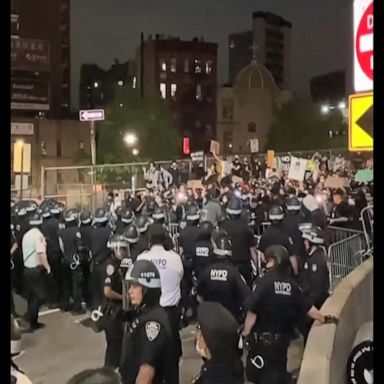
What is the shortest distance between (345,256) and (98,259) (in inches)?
31.3

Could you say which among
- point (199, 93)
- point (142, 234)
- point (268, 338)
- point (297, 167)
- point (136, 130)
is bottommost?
point (268, 338)

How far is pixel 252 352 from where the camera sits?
8.20 ft

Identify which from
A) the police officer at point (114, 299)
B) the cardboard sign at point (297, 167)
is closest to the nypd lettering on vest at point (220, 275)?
the police officer at point (114, 299)

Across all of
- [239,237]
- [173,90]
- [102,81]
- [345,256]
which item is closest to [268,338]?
[345,256]

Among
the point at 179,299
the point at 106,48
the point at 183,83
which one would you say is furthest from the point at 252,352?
the point at 106,48

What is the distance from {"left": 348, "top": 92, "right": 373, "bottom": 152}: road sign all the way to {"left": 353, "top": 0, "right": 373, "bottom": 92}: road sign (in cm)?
3

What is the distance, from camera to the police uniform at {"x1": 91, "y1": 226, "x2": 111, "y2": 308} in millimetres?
2523

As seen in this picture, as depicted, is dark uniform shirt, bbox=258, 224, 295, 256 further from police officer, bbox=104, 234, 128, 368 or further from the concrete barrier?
police officer, bbox=104, 234, 128, 368

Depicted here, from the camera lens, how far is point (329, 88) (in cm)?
232

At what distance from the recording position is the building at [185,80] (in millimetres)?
2316

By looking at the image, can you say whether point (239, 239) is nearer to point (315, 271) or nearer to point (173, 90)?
point (315, 271)

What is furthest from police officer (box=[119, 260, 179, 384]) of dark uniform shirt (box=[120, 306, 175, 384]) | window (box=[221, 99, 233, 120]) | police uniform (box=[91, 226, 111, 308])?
window (box=[221, 99, 233, 120])

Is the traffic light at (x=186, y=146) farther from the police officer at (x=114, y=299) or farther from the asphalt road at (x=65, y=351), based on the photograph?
the asphalt road at (x=65, y=351)
